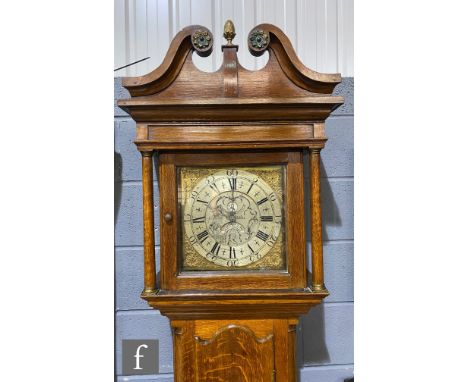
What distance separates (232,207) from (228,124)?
212 millimetres

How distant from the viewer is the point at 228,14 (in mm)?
1239

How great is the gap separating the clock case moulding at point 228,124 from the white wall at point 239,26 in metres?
0.29

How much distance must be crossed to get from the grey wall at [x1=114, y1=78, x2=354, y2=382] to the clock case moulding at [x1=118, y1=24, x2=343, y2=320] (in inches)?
10.8

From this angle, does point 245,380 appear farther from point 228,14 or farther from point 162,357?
point 228,14

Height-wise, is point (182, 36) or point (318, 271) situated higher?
point (182, 36)

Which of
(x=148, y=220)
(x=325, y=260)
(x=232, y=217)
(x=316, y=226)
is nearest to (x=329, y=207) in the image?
(x=325, y=260)

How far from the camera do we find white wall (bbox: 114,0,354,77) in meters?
1.23

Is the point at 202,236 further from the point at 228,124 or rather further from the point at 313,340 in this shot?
the point at 313,340

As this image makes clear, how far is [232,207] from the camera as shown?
3.27ft

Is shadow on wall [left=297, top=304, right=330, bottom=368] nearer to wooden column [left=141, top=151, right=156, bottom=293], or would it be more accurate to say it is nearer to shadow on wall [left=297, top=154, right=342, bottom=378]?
shadow on wall [left=297, top=154, right=342, bottom=378]

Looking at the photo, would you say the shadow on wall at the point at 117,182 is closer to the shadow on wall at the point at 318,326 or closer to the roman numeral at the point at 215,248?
the roman numeral at the point at 215,248

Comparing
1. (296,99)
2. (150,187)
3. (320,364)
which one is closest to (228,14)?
(296,99)

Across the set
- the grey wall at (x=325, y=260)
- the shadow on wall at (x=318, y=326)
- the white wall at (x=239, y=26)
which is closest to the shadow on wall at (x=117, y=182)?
the grey wall at (x=325, y=260)

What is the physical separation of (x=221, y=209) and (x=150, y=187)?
189 millimetres
